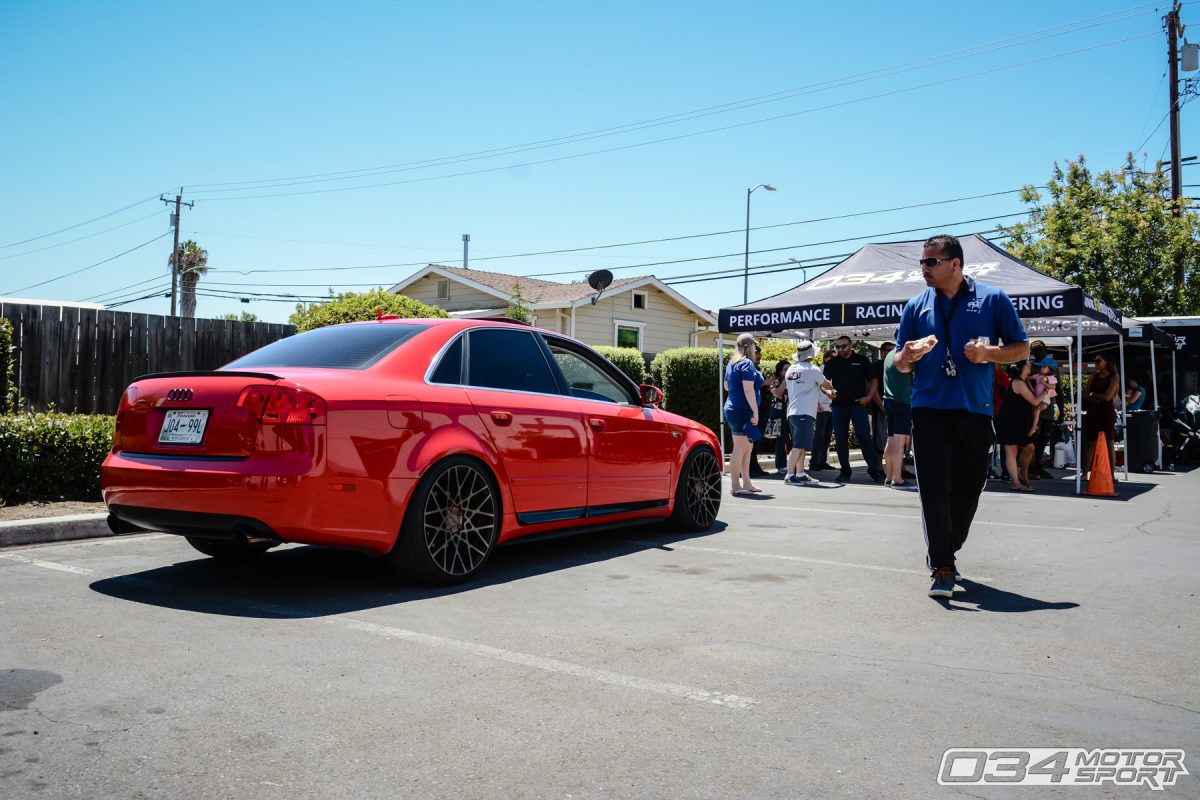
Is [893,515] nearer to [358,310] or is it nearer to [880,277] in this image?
[880,277]

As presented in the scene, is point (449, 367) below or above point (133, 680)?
above

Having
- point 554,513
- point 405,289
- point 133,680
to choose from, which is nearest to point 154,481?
point 133,680

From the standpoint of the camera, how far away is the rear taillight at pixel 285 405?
476cm

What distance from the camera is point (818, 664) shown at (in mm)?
3896

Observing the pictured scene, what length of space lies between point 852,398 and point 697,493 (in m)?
6.28

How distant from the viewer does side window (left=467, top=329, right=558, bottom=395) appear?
5855mm

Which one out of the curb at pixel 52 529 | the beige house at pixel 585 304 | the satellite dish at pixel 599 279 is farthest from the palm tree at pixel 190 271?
the curb at pixel 52 529

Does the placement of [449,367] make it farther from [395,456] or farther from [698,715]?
[698,715]

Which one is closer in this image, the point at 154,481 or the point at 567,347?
the point at 154,481

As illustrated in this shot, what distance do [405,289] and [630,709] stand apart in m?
31.7

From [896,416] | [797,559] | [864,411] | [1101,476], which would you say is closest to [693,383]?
[864,411]

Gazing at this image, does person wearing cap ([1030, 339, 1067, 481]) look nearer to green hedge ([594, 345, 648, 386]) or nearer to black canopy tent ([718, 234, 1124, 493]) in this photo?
black canopy tent ([718, 234, 1124, 493])

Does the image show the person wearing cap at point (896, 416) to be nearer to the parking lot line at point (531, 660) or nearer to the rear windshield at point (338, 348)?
the rear windshield at point (338, 348)

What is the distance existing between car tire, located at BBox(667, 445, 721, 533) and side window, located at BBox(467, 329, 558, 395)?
1.72 meters
